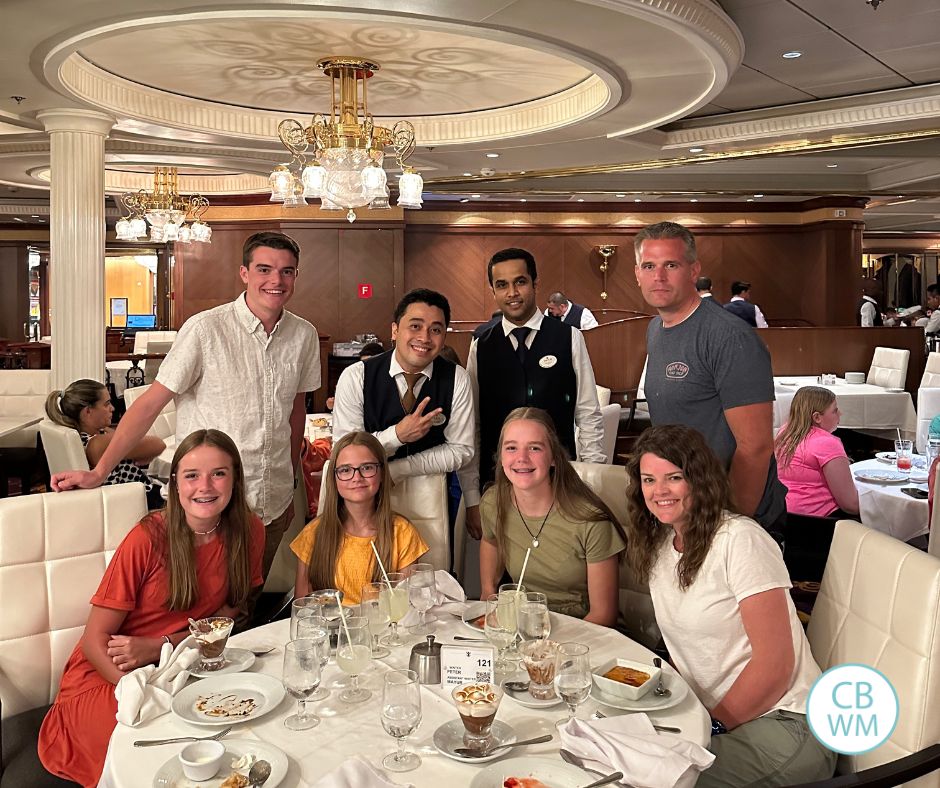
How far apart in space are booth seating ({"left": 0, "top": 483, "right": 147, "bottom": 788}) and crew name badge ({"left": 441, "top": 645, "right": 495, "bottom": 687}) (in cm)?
115

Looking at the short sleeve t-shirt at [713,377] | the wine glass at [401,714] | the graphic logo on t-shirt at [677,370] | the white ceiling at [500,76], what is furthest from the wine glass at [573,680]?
the white ceiling at [500,76]

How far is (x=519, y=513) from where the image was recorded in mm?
2725

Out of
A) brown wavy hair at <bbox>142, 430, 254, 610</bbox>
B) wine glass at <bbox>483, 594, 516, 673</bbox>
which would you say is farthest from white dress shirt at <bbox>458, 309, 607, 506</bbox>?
wine glass at <bbox>483, 594, 516, 673</bbox>

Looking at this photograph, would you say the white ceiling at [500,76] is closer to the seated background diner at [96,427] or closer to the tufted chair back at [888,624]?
the seated background diner at [96,427]

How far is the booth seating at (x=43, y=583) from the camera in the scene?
2328mm

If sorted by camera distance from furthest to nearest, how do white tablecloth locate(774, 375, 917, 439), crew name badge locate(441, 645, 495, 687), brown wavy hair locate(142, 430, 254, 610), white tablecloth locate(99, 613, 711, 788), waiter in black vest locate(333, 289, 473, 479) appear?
white tablecloth locate(774, 375, 917, 439) < waiter in black vest locate(333, 289, 473, 479) < brown wavy hair locate(142, 430, 254, 610) < crew name badge locate(441, 645, 495, 687) < white tablecloth locate(99, 613, 711, 788)

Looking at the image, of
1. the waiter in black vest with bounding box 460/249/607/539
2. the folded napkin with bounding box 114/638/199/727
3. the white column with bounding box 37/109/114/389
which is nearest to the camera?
the folded napkin with bounding box 114/638/199/727

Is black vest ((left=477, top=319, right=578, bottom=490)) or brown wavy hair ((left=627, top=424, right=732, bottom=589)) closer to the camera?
brown wavy hair ((left=627, top=424, right=732, bottom=589))

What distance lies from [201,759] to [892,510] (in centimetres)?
389

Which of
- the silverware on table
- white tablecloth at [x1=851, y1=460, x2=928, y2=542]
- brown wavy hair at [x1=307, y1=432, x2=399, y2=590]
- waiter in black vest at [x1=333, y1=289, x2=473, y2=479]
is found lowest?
white tablecloth at [x1=851, y1=460, x2=928, y2=542]

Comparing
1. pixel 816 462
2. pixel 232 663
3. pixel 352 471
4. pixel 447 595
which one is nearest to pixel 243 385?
pixel 352 471

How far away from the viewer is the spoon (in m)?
1.54

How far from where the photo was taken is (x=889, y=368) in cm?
920

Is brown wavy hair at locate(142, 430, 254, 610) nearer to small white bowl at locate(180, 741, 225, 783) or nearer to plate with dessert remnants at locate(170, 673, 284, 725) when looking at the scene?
plate with dessert remnants at locate(170, 673, 284, 725)
